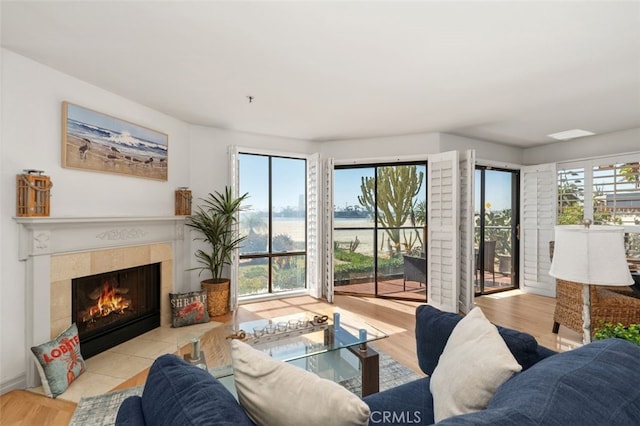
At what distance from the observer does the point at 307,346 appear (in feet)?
7.59

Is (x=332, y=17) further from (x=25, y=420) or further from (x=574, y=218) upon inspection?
(x=574, y=218)

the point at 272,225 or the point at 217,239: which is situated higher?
the point at 272,225

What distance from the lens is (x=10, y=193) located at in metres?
2.33

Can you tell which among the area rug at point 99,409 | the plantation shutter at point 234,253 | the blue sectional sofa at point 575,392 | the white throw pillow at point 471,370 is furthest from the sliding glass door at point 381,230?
the blue sectional sofa at point 575,392

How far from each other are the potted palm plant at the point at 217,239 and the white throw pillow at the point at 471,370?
3.20 metres

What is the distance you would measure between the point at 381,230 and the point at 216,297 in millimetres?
2582

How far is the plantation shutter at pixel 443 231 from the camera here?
424 centimetres

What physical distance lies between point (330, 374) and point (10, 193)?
8.72ft

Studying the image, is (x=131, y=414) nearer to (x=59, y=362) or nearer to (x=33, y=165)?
(x=59, y=362)

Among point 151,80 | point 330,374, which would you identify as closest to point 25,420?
point 330,374

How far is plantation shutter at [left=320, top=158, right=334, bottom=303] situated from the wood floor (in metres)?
0.27

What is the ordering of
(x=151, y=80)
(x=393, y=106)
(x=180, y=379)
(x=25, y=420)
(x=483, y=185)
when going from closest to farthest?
(x=180, y=379) → (x=25, y=420) → (x=151, y=80) → (x=393, y=106) → (x=483, y=185)

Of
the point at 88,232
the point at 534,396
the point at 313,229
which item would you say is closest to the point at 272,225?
the point at 313,229

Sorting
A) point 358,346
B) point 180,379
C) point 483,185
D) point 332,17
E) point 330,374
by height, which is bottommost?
point 330,374
